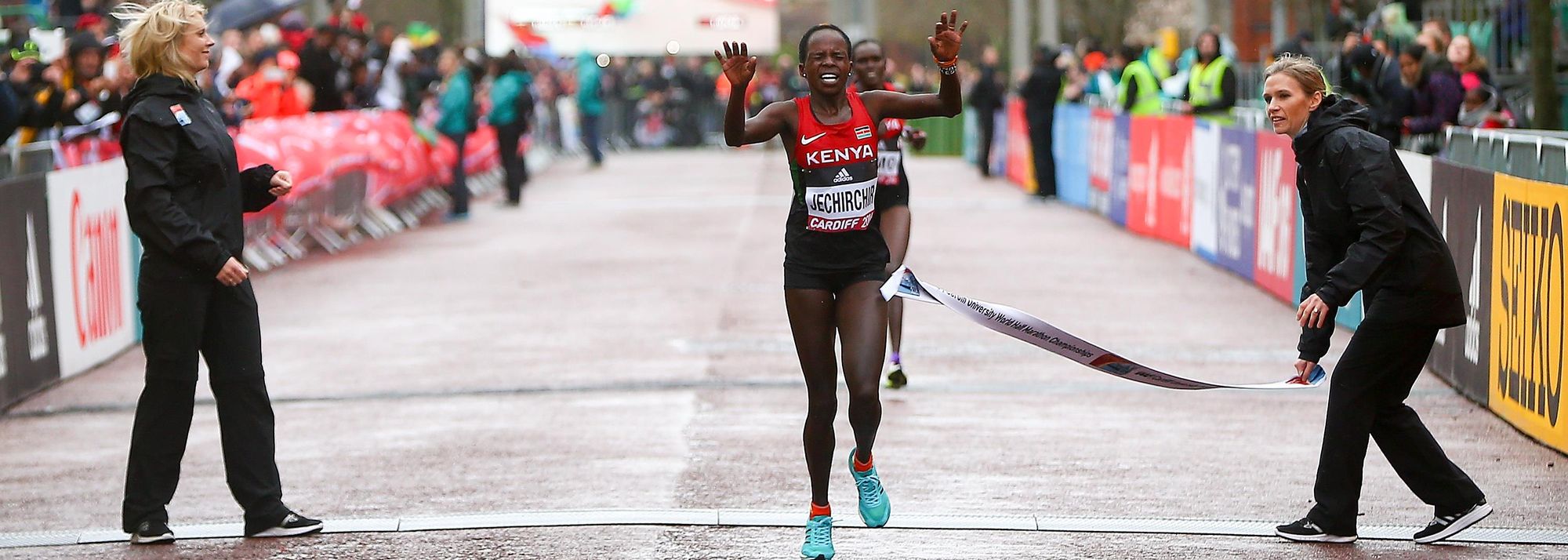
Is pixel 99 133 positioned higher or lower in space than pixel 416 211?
higher

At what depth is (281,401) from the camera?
10297mm

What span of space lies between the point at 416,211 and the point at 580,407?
14.5 metres

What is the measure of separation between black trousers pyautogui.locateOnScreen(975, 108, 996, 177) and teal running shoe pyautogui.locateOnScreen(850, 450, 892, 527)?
24082mm

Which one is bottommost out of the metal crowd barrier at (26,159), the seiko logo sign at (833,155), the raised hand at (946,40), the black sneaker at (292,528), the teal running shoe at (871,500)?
the black sneaker at (292,528)

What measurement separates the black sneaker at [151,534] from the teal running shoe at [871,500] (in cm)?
226

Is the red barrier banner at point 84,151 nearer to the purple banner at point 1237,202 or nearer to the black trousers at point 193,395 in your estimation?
the black trousers at point 193,395

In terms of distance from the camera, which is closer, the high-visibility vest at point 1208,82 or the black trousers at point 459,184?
the high-visibility vest at point 1208,82

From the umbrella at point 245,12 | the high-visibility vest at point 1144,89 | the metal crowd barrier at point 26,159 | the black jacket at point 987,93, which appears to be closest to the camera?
the metal crowd barrier at point 26,159

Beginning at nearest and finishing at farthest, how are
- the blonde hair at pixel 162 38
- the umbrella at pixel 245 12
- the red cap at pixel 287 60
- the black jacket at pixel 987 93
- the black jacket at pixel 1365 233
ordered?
the black jacket at pixel 1365 233, the blonde hair at pixel 162 38, the red cap at pixel 287 60, the umbrella at pixel 245 12, the black jacket at pixel 987 93

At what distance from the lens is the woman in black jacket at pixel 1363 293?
20.2 feet

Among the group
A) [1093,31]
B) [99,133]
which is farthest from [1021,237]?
[1093,31]

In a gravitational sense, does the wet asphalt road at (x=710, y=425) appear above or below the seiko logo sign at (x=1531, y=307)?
below

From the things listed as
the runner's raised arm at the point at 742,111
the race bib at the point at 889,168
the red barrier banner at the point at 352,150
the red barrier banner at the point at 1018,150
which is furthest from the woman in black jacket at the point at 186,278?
the red barrier banner at the point at 1018,150

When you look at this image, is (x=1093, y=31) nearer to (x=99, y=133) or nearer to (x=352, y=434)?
(x=99, y=133)
